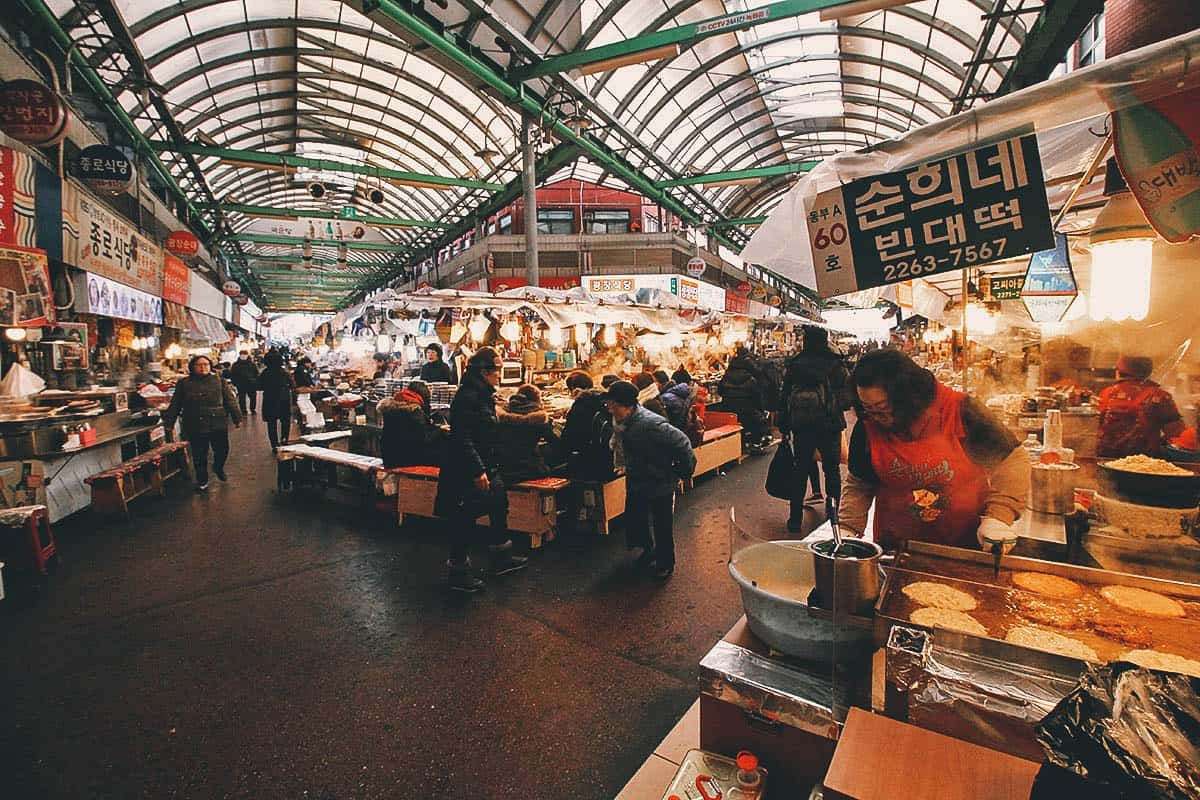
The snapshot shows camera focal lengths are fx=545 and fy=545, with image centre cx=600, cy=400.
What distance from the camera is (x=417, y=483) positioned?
718 centimetres

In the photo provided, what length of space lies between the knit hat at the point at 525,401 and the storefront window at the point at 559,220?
58.1 ft

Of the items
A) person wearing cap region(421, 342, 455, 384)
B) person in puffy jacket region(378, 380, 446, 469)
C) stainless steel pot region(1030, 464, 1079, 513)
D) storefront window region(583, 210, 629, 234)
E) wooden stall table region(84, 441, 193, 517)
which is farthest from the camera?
storefront window region(583, 210, 629, 234)

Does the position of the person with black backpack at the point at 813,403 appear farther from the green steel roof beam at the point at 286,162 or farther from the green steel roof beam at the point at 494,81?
the green steel roof beam at the point at 286,162

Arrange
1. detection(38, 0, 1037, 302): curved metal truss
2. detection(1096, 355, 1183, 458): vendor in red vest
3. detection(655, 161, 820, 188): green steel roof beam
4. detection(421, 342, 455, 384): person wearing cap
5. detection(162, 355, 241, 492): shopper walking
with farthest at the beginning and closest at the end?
detection(655, 161, 820, 188): green steel roof beam
detection(421, 342, 455, 384): person wearing cap
detection(38, 0, 1037, 302): curved metal truss
detection(162, 355, 241, 492): shopper walking
detection(1096, 355, 1183, 458): vendor in red vest

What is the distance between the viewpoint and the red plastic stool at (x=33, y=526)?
522 centimetres

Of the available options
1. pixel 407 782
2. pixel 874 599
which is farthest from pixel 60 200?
pixel 874 599

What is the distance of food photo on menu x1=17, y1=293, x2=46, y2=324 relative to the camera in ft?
20.7

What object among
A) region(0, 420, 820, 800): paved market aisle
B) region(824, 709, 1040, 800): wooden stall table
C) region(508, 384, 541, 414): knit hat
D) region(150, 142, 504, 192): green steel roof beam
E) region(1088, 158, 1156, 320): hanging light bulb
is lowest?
region(0, 420, 820, 800): paved market aisle

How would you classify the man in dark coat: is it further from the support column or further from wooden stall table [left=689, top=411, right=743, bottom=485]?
the support column

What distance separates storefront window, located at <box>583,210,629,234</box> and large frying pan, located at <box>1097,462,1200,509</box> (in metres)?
21.4

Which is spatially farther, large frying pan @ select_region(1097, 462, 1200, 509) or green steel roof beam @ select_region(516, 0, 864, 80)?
green steel roof beam @ select_region(516, 0, 864, 80)

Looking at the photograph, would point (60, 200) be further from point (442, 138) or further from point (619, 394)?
point (442, 138)

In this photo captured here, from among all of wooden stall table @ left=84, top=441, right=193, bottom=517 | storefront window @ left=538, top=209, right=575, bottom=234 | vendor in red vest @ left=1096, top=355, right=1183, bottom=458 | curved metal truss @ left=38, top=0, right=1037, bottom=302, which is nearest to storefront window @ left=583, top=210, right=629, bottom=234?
storefront window @ left=538, top=209, right=575, bottom=234

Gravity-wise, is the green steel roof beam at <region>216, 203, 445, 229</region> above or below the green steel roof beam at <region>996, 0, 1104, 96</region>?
above
